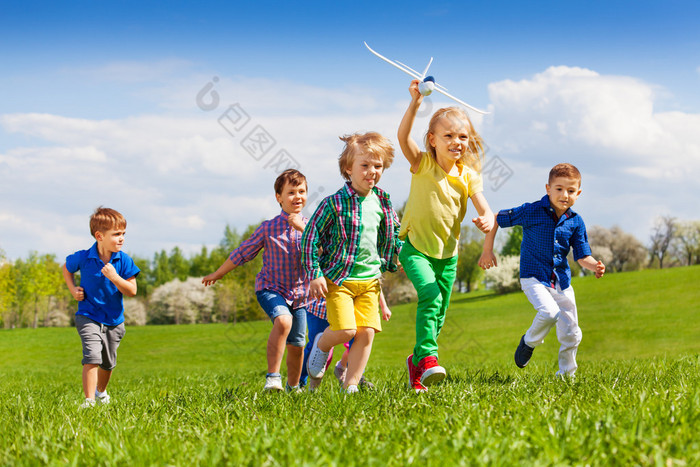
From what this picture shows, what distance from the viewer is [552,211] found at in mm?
6078

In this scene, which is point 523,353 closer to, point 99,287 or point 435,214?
point 435,214

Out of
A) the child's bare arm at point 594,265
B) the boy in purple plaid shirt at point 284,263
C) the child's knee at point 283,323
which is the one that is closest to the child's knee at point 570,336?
the child's bare arm at point 594,265

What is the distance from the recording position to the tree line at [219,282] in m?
47.4

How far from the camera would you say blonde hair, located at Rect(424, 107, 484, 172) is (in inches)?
206

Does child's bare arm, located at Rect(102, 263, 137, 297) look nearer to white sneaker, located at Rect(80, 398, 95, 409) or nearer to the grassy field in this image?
white sneaker, located at Rect(80, 398, 95, 409)

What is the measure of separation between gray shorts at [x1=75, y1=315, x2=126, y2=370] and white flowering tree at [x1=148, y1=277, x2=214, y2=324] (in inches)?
2056

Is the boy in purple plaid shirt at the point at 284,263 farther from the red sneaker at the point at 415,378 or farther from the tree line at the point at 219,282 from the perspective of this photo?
the tree line at the point at 219,282

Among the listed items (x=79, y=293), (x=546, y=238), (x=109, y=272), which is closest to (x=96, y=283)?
(x=79, y=293)

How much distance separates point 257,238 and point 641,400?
3.89m

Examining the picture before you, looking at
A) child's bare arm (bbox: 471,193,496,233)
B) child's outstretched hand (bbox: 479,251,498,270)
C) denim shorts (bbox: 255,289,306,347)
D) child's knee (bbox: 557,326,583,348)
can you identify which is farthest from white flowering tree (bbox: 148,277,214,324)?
child's bare arm (bbox: 471,193,496,233)

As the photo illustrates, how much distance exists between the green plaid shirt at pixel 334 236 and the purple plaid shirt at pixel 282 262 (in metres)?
0.76

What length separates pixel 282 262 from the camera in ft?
20.0

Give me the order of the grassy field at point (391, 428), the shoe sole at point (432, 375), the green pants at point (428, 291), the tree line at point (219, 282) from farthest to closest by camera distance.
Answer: the tree line at point (219, 282)
the green pants at point (428, 291)
the shoe sole at point (432, 375)
the grassy field at point (391, 428)

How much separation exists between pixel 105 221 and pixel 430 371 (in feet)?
11.5
